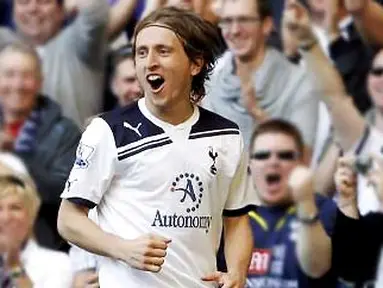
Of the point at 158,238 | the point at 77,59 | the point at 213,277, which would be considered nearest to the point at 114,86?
the point at 77,59

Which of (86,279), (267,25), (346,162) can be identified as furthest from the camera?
(267,25)

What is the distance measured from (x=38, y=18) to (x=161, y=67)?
4.01 meters

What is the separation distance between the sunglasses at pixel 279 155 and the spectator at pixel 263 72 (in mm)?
280

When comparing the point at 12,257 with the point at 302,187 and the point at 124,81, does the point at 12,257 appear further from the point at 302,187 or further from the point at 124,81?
the point at 124,81

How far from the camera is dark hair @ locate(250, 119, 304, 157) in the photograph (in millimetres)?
7195

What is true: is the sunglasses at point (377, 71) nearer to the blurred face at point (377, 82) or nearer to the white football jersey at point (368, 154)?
the blurred face at point (377, 82)

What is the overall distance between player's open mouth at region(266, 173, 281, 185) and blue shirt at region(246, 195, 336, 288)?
0.44 ft

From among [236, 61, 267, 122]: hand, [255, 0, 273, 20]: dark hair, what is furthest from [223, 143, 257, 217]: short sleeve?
[255, 0, 273, 20]: dark hair

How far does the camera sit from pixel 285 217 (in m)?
6.94

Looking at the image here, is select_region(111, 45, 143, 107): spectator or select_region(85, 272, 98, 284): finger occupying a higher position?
select_region(111, 45, 143, 107): spectator

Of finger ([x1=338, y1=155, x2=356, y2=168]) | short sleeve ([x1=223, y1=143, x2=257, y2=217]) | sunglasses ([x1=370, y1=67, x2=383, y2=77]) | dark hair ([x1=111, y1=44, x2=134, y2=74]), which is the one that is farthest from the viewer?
dark hair ([x1=111, y1=44, x2=134, y2=74])

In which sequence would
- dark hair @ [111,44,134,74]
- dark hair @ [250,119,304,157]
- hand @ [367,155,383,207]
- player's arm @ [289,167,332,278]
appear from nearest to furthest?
hand @ [367,155,383,207]
player's arm @ [289,167,332,278]
dark hair @ [250,119,304,157]
dark hair @ [111,44,134,74]

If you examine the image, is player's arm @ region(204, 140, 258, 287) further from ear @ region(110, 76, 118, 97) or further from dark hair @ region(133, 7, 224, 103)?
ear @ region(110, 76, 118, 97)

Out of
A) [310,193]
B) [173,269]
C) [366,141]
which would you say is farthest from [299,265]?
[173,269]
